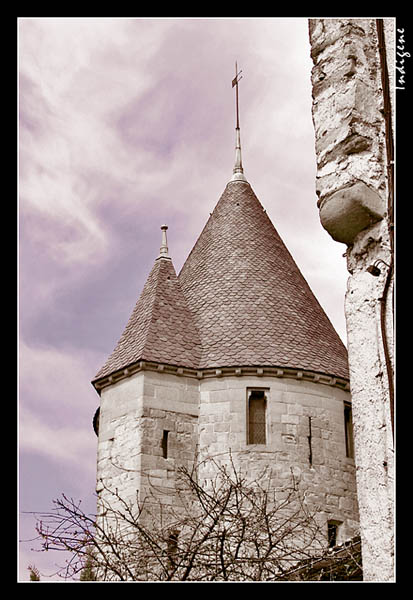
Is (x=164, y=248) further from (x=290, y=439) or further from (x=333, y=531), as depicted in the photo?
(x=333, y=531)

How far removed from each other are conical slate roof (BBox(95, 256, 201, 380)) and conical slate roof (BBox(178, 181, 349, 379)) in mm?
245

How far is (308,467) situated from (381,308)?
11.8 m

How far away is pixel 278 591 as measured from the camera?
9.66 ft

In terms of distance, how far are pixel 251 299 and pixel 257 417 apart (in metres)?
2.65

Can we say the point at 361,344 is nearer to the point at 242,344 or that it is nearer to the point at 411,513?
the point at 411,513

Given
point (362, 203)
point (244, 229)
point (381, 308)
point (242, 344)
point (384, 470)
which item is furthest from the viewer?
point (244, 229)

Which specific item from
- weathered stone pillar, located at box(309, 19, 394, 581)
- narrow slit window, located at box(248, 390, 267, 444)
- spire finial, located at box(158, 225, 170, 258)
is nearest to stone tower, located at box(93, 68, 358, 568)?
narrow slit window, located at box(248, 390, 267, 444)

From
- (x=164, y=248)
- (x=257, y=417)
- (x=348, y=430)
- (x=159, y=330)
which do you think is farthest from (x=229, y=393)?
(x=164, y=248)

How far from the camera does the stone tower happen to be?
604 inches

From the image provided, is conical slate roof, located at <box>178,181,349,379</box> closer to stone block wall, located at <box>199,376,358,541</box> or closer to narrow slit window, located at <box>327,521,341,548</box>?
stone block wall, located at <box>199,376,358,541</box>

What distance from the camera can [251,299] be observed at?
17.6m

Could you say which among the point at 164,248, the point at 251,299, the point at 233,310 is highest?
the point at 164,248

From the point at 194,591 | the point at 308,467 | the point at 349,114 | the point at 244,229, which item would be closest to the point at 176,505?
the point at 308,467

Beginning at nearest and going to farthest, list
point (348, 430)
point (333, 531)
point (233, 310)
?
point (333, 531)
point (348, 430)
point (233, 310)
